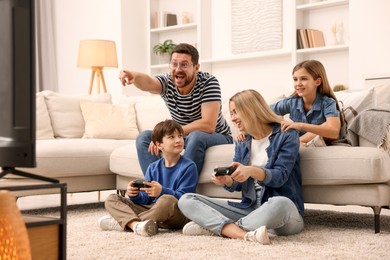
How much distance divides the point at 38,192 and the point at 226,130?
1140 mm

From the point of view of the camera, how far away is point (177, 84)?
10.6ft

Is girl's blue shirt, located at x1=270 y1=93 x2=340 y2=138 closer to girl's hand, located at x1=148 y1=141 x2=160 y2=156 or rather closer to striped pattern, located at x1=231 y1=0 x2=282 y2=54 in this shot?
girl's hand, located at x1=148 y1=141 x2=160 y2=156

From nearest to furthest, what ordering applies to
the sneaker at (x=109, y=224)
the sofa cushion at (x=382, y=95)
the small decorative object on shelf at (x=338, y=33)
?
the sneaker at (x=109, y=224), the sofa cushion at (x=382, y=95), the small decorative object on shelf at (x=338, y=33)

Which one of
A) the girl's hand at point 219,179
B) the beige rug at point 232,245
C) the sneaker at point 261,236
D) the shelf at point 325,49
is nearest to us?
the beige rug at point 232,245

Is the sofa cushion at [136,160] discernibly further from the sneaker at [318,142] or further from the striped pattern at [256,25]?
the striped pattern at [256,25]

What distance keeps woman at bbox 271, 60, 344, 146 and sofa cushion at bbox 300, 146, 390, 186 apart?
0.10 metres

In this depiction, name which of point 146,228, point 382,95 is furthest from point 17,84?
point 382,95

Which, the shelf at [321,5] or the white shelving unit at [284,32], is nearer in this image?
the shelf at [321,5]

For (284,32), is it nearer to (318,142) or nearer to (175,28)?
(175,28)

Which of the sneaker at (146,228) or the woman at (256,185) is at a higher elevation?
the woman at (256,185)

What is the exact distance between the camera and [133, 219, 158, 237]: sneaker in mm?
2654

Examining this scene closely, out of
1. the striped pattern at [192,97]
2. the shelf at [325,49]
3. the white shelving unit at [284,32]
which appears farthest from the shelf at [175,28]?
the striped pattern at [192,97]

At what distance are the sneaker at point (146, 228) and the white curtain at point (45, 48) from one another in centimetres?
495

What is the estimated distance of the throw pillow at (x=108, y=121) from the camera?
4367mm
